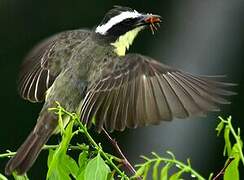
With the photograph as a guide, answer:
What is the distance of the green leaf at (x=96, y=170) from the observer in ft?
10.1

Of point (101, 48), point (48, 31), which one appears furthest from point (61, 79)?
point (48, 31)

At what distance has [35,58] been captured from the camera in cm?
500

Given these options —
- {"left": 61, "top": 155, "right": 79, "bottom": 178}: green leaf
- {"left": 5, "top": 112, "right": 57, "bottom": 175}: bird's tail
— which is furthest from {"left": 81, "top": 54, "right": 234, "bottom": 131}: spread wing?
{"left": 61, "top": 155, "right": 79, "bottom": 178}: green leaf

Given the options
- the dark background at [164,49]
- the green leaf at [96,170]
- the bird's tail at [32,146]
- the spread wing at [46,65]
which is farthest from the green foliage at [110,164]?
the dark background at [164,49]

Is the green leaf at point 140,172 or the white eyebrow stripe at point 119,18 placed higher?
the white eyebrow stripe at point 119,18

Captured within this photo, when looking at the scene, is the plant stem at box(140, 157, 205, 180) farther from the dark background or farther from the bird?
the dark background

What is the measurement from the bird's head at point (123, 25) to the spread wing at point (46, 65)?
161 millimetres

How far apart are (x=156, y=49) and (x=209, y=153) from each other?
1363 mm

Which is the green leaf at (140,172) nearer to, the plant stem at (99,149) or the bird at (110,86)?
the plant stem at (99,149)

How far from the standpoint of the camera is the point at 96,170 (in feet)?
10.2

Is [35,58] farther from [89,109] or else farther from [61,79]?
[89,109]

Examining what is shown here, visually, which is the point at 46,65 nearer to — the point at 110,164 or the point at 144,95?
the point at 144,95

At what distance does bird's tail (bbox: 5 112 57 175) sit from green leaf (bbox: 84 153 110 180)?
1.79ft

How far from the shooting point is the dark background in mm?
9922
